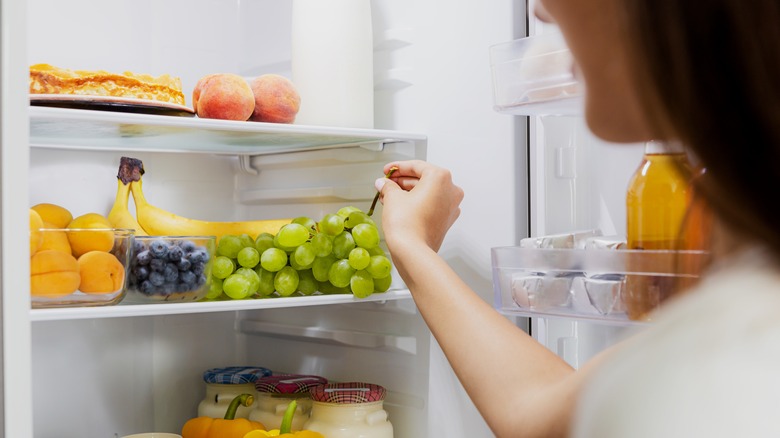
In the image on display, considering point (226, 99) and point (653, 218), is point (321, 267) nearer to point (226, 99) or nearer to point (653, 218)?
point (226, 99)

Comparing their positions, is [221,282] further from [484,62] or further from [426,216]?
[484,62]

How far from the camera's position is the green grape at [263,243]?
4.84 ft

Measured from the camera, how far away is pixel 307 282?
1498 millimetres

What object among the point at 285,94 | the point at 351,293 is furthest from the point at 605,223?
the point at 285,94

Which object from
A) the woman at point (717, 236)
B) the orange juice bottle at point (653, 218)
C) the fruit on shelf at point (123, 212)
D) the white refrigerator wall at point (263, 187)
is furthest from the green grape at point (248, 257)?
the woman at point (717, 236)

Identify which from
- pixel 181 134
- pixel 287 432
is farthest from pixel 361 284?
pixel 181 134

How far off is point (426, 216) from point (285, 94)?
34 cm

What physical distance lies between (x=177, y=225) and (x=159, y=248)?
Result: 0.89 ft

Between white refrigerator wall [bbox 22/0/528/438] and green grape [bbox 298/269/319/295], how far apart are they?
202 millimetres

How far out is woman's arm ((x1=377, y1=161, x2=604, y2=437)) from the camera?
814 millimetres

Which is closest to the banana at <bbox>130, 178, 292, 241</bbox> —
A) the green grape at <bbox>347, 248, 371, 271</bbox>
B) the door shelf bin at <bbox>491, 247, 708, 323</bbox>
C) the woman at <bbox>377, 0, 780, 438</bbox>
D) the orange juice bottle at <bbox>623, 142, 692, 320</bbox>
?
the green grape at <bbox>347, 248, 371, 271</bbox>

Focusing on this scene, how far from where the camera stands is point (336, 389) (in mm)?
1535

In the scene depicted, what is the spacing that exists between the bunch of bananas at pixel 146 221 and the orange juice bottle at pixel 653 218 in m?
0.71

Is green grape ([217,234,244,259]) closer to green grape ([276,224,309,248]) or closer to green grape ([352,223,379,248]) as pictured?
green grape ([276,224,309,248])
